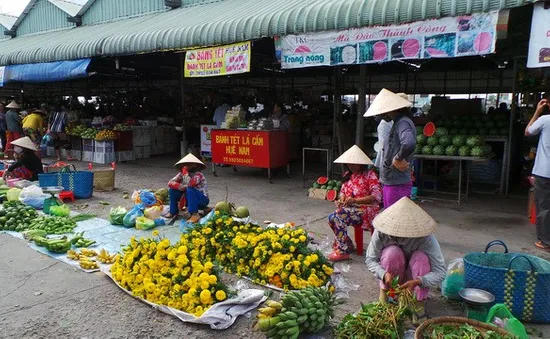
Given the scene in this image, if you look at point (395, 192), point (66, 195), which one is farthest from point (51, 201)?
point (395, 192)

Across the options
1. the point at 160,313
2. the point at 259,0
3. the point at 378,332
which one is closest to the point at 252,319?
the point at 160,313

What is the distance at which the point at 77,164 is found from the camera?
13.0 m

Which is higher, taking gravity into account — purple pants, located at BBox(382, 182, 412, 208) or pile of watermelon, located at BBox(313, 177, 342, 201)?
purple pants, located at BBox(382, 182, 412, 208)

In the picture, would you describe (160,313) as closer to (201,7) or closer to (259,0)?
(259,0)

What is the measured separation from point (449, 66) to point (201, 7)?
8.68 m

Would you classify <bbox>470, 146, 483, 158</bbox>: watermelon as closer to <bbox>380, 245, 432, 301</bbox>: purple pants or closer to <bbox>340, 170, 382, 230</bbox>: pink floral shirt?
<bbox>340, 170, 382, 230</bbox>: pink floral shirt

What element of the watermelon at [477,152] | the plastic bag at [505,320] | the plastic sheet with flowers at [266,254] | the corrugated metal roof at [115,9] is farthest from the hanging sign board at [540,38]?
the corrugated metal roof at [115,9]

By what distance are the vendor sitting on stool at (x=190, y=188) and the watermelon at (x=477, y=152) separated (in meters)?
4.50

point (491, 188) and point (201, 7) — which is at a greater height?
point (201, 7)

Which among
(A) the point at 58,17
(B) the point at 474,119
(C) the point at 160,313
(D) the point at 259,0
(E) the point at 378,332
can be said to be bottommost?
(C) the point at 160,313

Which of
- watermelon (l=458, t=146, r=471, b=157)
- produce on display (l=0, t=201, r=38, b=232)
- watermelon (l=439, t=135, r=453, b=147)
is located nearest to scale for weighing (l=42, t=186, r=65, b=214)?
produce on display (l=0, t=201, r=38, b=232)

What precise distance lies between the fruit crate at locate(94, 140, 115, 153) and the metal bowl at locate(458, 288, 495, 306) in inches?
454

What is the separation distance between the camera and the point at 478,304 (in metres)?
A: 3.34

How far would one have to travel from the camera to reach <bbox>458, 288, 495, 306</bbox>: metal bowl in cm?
334
